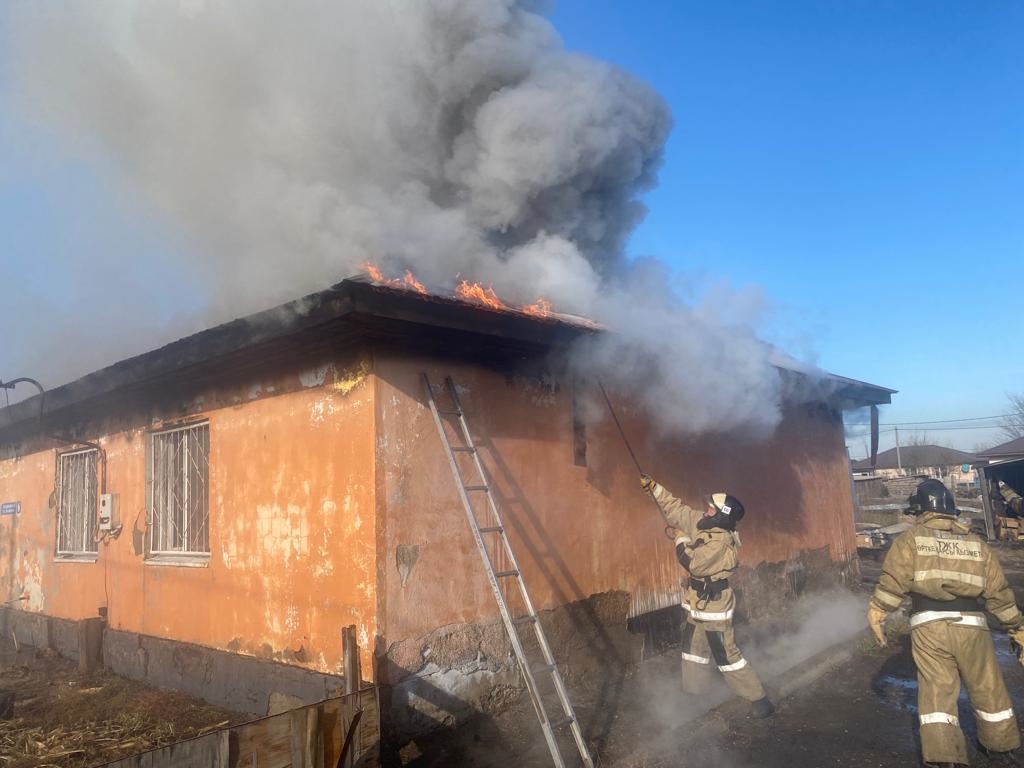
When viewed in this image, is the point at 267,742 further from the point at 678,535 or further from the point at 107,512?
the point at 107,512

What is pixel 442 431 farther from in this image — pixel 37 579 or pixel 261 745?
pixel 37 579

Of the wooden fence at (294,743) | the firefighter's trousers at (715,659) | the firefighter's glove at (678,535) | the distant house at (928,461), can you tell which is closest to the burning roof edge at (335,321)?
the firefighter's glove at (678,535)

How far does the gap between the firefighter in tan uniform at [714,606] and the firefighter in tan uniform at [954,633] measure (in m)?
1.34

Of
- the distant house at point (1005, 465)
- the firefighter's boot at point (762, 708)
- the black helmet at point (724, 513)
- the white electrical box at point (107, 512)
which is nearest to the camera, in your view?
the firefighter's boot at point (762, 708)

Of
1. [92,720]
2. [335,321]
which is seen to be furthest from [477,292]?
[92,720]

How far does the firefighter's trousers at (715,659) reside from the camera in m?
5.63

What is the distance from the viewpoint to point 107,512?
779 cm

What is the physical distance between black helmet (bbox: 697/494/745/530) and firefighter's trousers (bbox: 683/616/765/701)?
79cm

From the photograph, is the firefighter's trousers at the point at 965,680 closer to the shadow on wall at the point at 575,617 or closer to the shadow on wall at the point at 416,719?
the shadow on wall at the point at 575,617

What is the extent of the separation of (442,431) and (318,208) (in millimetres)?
3808

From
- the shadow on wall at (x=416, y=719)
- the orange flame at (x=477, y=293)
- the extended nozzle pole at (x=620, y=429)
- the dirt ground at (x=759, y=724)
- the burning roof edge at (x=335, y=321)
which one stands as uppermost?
the orange flame at (x=477, y=293)

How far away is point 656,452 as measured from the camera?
7.55m

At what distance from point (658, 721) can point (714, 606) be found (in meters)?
1.01

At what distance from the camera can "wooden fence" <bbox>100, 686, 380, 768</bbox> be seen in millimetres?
2951
